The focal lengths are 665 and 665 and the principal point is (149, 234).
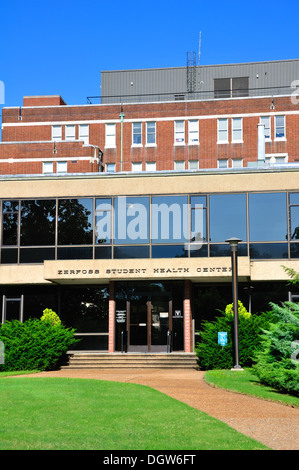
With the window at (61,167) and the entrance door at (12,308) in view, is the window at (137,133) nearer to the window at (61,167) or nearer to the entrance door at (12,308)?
the window at (61,167)

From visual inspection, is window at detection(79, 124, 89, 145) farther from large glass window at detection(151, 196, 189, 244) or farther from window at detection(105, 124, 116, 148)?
large glass window at detection(151, 196, 189, 244)

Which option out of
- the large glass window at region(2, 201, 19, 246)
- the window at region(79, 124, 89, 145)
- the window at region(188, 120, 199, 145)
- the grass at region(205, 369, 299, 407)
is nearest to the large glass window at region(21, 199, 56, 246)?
the large glass window at region(2, 201, 19, 246)

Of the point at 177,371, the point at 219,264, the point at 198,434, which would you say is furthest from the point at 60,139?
the point at 198,434

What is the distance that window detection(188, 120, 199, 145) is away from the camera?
4975cm

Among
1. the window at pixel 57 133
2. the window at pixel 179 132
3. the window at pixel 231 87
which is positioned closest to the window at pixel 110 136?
the window at pixel 57 133

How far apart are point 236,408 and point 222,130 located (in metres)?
38.9

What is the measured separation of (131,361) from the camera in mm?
24828

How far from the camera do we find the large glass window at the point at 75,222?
2753 cm

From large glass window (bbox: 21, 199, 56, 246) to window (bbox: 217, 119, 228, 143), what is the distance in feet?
79.2

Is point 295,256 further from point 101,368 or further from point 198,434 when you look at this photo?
point 198,434

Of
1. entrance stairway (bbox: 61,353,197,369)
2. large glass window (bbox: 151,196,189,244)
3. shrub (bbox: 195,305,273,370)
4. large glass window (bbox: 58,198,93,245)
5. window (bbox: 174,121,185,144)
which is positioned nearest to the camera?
shrub (bbox: 195,305,273,370)

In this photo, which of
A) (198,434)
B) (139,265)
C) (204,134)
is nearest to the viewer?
(198,434)

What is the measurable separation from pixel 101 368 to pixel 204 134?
2903 centimetres

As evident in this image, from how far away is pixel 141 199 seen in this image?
27.5m
